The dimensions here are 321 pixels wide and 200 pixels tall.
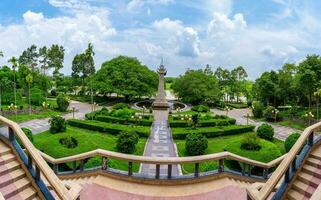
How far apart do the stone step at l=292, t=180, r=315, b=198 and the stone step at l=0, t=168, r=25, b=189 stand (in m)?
6.87

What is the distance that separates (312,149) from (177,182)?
4.09 metres

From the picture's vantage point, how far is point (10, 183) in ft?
26.3

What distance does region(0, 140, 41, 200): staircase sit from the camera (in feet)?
25.6

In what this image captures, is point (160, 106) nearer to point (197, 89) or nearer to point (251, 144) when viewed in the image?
point (197, 89)

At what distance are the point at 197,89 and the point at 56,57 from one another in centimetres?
3683

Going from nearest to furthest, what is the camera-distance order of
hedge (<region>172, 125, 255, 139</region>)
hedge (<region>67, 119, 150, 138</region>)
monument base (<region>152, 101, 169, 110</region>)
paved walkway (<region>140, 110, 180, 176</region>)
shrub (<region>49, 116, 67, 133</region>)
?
paved walkway (<region>140, 110, 180, 176</region>)
shrub (<region>49, 116, 67, 133</region>)
hedge (<region>67, 119, 150, 138</region>)
hedge (<region>172, 125, 255, 139</region>)
monument base (<region>152, 101, 169, 110</region>)

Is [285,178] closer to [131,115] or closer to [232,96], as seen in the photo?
[131,115]

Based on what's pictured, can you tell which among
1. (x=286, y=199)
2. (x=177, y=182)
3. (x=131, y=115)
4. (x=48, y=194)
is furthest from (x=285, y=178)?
(x=131, y=115)

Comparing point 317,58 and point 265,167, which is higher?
point 317,58

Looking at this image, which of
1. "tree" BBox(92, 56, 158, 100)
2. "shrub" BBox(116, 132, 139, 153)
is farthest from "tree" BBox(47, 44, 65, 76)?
"shrub" BBox(116, 132, 139, 153)

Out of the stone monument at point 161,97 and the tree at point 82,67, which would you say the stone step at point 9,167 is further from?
the tree at point 82,67

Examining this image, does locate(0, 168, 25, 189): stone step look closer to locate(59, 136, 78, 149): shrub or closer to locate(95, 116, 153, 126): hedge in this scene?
locate(59, 136, 78, 149): shrub

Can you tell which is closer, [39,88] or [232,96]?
[39,88]

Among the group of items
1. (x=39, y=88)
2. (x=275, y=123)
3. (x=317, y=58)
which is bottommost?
(x=275, y=123)
